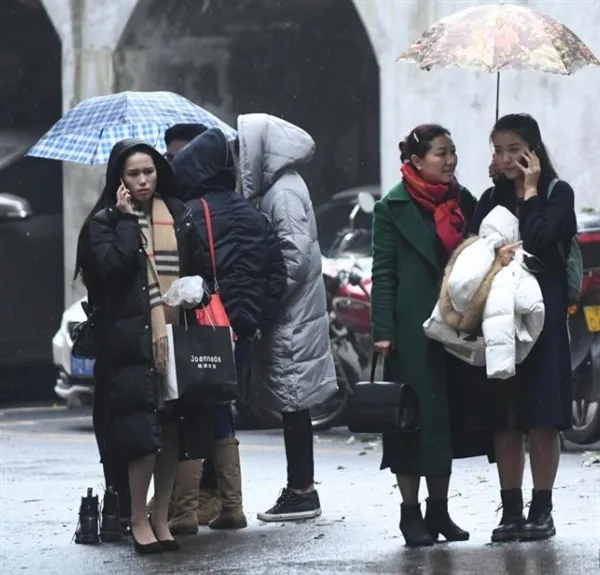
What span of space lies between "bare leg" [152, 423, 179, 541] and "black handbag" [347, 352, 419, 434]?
74 centimetres

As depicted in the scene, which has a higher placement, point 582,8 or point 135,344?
point 582,8

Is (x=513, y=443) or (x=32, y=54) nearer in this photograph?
(x=513, y=443)

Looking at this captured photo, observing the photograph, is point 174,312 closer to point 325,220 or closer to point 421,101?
point 325,220

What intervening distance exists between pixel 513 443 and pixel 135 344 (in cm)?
156

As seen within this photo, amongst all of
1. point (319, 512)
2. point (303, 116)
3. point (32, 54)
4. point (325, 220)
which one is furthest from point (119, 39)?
point (319, 512)

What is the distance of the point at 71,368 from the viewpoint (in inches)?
667

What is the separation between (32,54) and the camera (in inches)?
918

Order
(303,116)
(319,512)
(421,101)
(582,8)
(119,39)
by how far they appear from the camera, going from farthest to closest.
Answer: (303,116) < (119,39) < (421,101) < (582,8) < (319,512)

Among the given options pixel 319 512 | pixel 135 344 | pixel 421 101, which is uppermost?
pixel 421 101

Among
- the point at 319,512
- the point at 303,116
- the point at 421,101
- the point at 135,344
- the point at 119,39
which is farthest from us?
the point at 303,116

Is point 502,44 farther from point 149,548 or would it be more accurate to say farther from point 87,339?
point 149,548

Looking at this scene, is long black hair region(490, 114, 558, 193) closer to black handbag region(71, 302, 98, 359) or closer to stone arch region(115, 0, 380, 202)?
black handbag region(71, 302, 98, 359)

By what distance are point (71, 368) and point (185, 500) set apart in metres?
7.54

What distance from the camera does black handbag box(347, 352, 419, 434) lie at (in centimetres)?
867
